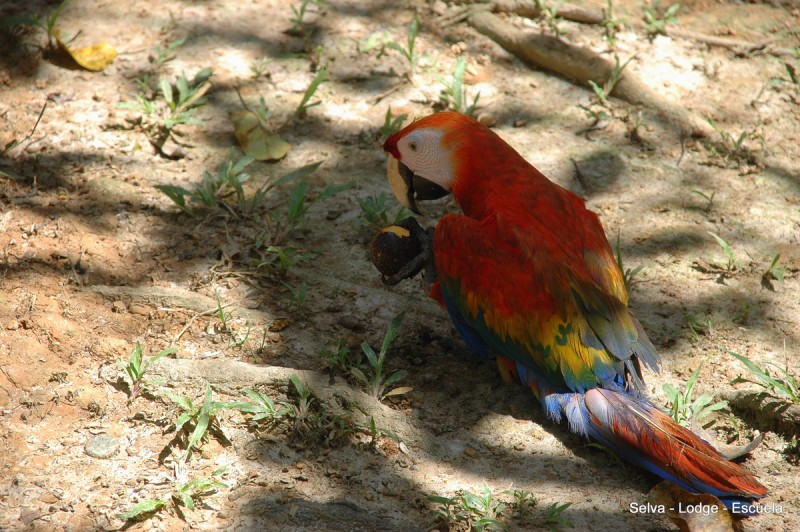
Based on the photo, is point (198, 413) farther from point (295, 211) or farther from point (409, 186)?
point (409, 186)

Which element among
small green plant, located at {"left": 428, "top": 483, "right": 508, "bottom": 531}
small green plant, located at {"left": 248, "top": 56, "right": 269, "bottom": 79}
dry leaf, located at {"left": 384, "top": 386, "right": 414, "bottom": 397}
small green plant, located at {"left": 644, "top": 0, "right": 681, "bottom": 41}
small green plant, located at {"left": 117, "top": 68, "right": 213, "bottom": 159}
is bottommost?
dry leaf, located at {"left": 384, "top": 386, "right": 414, "bottom": 397}

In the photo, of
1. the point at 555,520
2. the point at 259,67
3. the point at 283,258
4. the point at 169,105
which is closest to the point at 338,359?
the point at 283,258

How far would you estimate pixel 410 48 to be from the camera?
434 cm

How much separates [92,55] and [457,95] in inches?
80.0

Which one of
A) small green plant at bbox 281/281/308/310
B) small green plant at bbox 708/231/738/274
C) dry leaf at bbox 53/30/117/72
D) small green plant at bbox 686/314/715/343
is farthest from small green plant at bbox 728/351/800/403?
dry leaf at bbox 53/30/117/72

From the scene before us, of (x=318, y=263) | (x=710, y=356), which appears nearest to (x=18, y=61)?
(x=318, y=263)

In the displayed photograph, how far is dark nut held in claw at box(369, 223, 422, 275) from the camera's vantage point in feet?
9.59

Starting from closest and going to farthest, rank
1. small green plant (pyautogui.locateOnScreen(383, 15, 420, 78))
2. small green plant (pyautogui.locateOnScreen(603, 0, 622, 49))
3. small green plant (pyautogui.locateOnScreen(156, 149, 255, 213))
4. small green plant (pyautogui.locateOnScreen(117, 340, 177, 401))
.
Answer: small green plant (pyautogui.locateOnScreen(117, 340, 177, 401)) → small green plant (pyautogui.locateOnScreen(156, 149, 255, 213)) → small green plant (pyautogui.locateOnScreen(383, 15, 420, 78)) → small green plant (pyautogui.locateOnScreen(603, 0, 622, 49))

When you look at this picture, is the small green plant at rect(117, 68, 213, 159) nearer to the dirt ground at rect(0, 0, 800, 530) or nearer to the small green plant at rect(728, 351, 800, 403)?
the dirt ground at rect(0, 0, 800, 530)

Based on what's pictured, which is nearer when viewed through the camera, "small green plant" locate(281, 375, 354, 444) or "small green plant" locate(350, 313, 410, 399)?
"small green plant" locate(281, 375, 354, 444)

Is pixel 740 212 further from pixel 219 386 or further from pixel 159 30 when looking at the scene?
pixel 159 30

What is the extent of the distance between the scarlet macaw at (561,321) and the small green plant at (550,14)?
6.95 ft

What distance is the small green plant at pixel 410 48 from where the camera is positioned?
171 inches

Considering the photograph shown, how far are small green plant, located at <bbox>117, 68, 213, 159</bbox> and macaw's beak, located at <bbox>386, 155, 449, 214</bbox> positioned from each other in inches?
48.6
